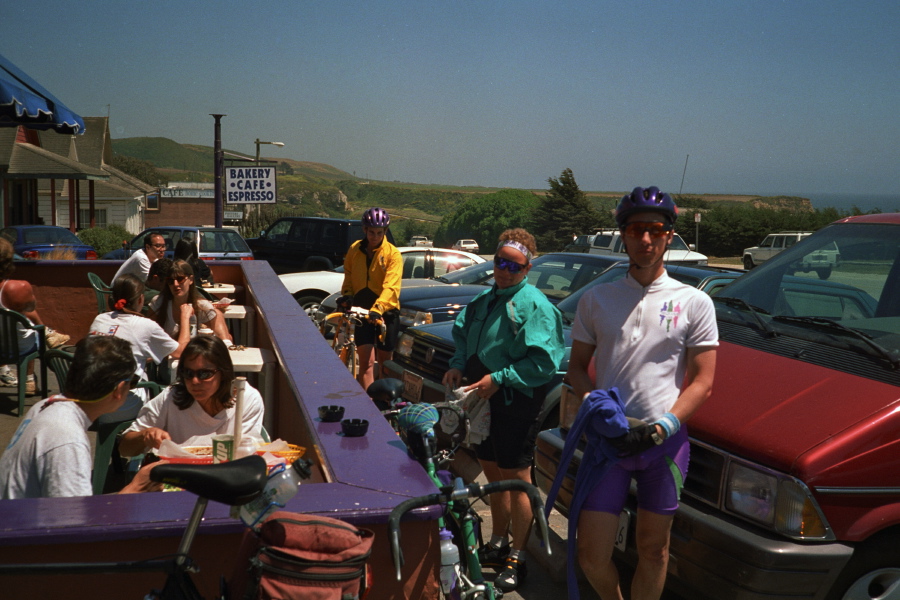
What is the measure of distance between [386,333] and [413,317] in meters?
1.27

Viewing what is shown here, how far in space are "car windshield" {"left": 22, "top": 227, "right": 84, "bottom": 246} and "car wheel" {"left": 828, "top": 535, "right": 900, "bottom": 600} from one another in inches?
845

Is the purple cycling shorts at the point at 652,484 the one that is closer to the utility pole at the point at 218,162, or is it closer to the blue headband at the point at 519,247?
the blue headband at the point at 519,247

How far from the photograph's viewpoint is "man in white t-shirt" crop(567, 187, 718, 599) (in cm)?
334

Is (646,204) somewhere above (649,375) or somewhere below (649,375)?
above

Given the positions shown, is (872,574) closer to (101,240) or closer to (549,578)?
(549,578)

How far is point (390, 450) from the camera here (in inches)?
120

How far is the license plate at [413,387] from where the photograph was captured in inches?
248

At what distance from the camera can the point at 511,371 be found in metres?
4.21

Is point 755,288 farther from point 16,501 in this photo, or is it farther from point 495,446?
point 16,501

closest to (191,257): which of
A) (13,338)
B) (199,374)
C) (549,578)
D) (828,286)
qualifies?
(13,338)

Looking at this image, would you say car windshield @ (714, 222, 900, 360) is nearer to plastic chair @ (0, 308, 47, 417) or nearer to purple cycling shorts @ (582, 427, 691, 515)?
purple cycling shorts @ (582, 427, 691, 515)

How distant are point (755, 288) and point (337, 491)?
3231 millimetres

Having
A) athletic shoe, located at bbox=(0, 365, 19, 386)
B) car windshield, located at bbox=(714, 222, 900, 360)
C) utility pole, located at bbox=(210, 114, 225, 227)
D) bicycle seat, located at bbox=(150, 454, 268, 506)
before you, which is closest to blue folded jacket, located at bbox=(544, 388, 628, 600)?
car windshield, located at bbox=(714, 222, 900, 360)

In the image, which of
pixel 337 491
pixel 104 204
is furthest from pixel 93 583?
pixel 104 204
